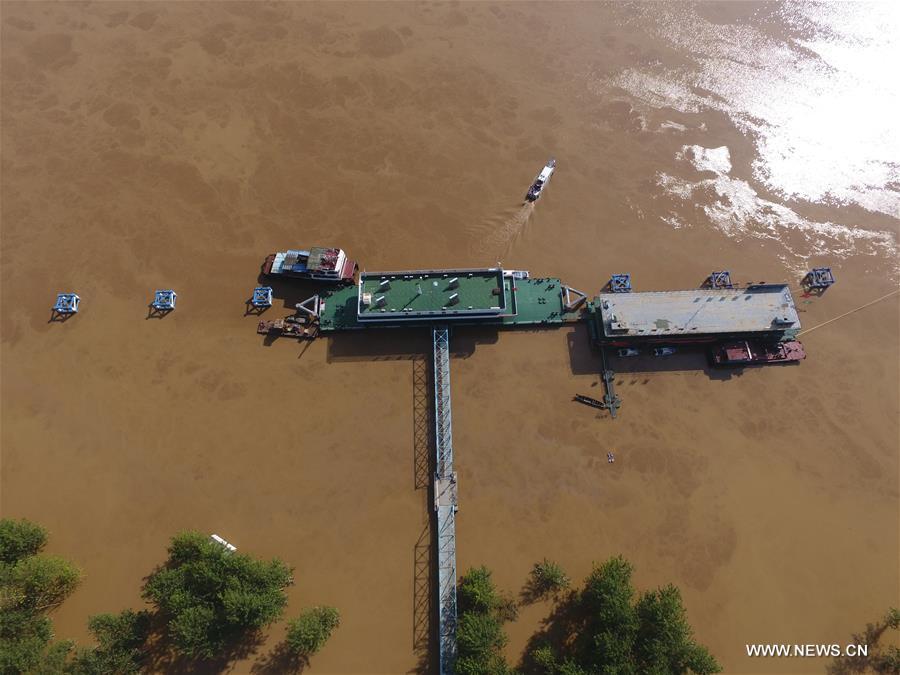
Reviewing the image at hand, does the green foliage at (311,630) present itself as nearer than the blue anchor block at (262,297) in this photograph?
Yes

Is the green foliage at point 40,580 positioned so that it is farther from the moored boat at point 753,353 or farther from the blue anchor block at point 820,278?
the blue anchor block at point 820,278

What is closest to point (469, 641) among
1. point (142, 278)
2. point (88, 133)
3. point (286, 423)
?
point (286, 423)

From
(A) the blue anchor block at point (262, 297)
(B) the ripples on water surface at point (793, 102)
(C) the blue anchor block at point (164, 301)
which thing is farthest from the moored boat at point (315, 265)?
(B) the ripples on water surface at point (793, 102)

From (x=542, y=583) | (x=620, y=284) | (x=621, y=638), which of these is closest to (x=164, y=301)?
(x=542, y=583)

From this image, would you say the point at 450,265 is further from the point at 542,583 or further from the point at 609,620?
the point at 609,620

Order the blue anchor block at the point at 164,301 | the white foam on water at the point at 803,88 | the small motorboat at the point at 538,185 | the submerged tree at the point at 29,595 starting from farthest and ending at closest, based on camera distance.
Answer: the white foam on water at the point at 803,88, the small motorboat at the point at 538,185, the blue anchor block at the point at 164,301, the submerged tree at the point at 29,595

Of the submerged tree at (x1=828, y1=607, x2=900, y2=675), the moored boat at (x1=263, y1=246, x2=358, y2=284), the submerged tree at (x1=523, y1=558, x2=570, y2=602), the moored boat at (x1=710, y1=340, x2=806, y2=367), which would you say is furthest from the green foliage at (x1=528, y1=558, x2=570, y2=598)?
the moored boat at (x1=263, y1=246, x2=358, y2=284)

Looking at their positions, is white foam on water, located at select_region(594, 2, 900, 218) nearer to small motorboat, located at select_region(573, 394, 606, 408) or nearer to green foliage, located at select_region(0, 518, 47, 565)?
small motorboat, located at select_region(573, 394, 606, 408)
